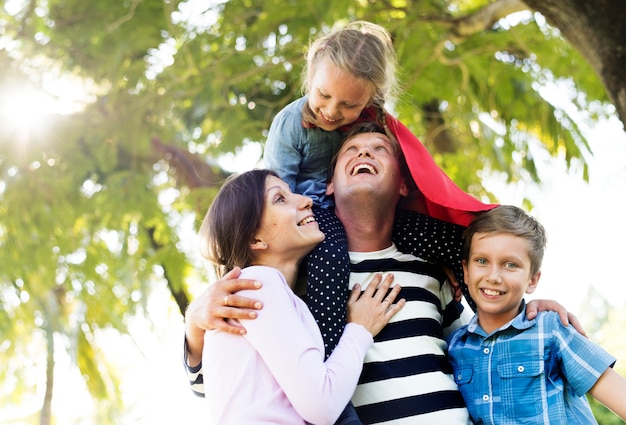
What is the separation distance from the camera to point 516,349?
93.2 inches

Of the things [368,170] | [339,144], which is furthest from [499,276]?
[339,144]

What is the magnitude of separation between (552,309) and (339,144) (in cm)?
95

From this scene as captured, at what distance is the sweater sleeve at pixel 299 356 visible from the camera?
80.7 inches

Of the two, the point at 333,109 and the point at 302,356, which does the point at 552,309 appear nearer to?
the point at 302,356

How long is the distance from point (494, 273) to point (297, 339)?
673 millimetres

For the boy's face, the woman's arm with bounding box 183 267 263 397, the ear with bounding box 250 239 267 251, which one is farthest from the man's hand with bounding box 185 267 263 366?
the boy's face

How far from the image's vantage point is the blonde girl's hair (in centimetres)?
275

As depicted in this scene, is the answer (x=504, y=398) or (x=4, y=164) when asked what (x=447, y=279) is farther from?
(x=4, y=164)

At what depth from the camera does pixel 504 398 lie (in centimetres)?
234

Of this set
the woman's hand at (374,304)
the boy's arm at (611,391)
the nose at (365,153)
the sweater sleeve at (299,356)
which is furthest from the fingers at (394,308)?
the boy's arm at (611,391)

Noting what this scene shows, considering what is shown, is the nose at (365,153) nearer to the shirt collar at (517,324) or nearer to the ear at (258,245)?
the ear at (258,245)

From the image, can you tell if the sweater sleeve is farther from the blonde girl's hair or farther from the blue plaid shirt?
the blonde girl's hair

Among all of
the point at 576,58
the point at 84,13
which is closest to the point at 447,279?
the point at 576,58

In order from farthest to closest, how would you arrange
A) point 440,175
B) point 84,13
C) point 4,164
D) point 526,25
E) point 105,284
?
point 105,284 < point 4,164 < point 84,13 < point 526,25 < point 440,175
